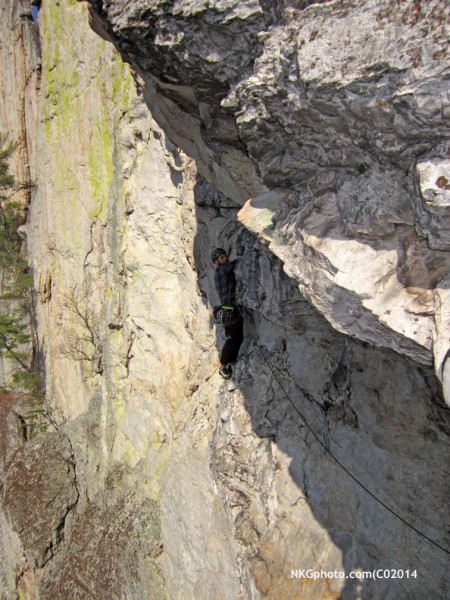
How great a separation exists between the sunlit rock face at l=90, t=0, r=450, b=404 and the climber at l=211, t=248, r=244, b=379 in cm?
217

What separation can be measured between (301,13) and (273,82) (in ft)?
1.58

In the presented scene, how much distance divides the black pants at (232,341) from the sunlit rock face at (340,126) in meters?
2.76

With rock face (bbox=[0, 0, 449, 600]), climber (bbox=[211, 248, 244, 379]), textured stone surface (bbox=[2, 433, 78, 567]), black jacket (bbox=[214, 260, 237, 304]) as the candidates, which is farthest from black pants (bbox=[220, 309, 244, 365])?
textured stone surface (bbox=[2, 433, 78, 567])

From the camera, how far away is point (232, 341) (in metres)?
6.98

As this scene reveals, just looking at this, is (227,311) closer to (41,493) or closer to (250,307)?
(250,307)

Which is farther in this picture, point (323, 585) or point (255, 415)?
point (255, 415)

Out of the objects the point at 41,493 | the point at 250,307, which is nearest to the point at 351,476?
the point at 250,307

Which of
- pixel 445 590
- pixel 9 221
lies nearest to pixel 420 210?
pixel 445 590

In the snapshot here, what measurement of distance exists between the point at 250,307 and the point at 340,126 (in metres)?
3.20

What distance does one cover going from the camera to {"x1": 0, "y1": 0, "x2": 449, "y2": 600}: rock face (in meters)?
3.04

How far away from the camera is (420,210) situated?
2.88m

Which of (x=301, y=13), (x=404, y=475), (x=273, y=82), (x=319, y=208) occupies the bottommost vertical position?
(x=404, y=475)

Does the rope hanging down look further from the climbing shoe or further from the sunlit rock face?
the sunlit rock face

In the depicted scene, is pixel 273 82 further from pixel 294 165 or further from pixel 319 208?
pixel 319 208
